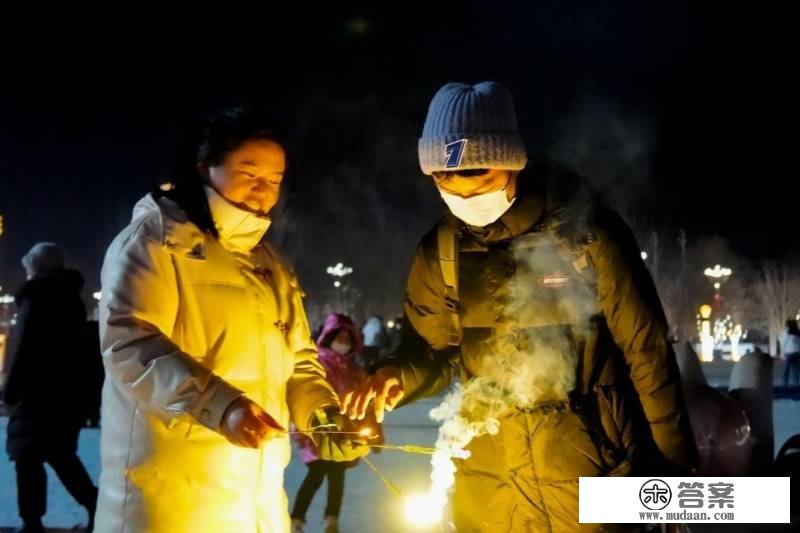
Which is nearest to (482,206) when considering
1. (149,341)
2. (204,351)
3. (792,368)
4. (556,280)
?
(556,280)

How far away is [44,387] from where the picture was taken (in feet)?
21.0

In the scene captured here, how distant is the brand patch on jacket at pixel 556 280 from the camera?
297cm

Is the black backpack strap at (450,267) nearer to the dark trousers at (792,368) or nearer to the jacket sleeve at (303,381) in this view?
the jacket sleeve at (303,381)

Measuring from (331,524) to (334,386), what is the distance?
1.23 m

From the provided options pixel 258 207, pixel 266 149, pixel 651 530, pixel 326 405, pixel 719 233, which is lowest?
pixel 651 530

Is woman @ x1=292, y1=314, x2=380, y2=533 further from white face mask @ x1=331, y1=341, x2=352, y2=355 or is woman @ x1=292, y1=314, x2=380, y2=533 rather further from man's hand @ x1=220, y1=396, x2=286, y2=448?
man's hand @ x1=220, y1=396, x2=286, y2=448

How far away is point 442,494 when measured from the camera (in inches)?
122

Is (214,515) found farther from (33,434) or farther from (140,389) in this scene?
(33,434)

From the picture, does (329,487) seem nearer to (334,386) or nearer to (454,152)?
(334,386)

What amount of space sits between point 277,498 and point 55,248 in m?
4.33

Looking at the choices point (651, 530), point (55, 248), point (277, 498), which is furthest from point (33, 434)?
point (651, 530)

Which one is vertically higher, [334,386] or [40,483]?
[334,386]

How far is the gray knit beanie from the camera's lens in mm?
3045

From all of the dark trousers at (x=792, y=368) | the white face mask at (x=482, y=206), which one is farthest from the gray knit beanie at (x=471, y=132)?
the dark trousers at (x=792, y=368)
